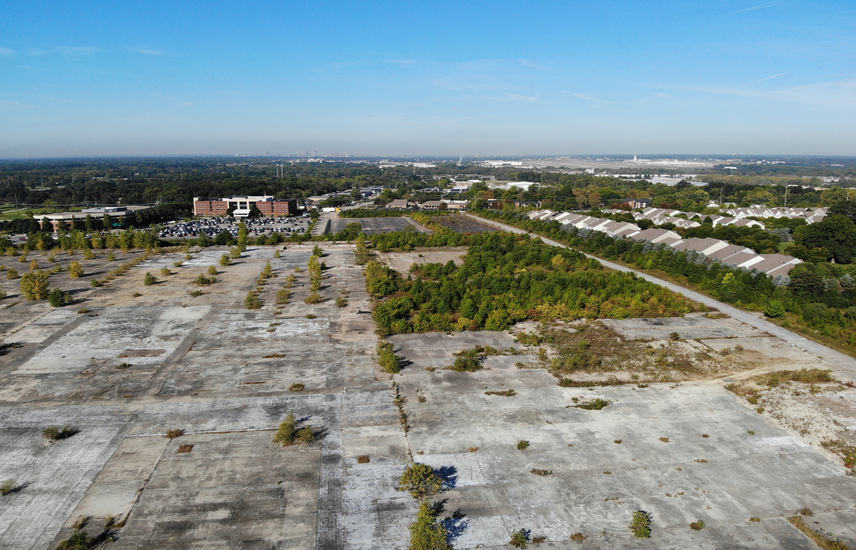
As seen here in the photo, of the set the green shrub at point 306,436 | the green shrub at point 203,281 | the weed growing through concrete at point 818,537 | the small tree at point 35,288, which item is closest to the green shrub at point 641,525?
the weed growing through concrete at point 818,537

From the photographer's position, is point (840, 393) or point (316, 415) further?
point (840, 393)

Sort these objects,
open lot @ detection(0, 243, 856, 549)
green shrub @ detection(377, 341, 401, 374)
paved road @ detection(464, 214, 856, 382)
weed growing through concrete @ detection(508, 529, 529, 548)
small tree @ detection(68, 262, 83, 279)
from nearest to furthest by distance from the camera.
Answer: weed growing through concrete @ detection(508, 529, 529, 548) < open lot @ detection(0, 243, 856, 549) < green shrub @ detection(377, 341, 401, 374) < paved road @ detection(464, 214, 856, 382) < small tree @ detection(68, 262, 83, 279)

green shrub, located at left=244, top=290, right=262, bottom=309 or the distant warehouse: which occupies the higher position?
the distant warehouse

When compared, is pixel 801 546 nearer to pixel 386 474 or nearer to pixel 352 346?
→ pixel 386 474

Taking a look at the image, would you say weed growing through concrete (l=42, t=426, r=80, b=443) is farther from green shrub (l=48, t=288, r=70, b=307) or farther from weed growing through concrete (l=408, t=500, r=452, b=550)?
green shrub (l=48, t=288, r=70, b=307)

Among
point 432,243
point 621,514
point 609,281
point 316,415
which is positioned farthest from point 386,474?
point 432,243

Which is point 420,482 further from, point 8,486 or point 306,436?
point 8,486

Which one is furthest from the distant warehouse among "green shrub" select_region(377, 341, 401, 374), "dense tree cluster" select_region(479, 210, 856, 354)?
"green shrub" select_region(377, 341, 401, 374)
